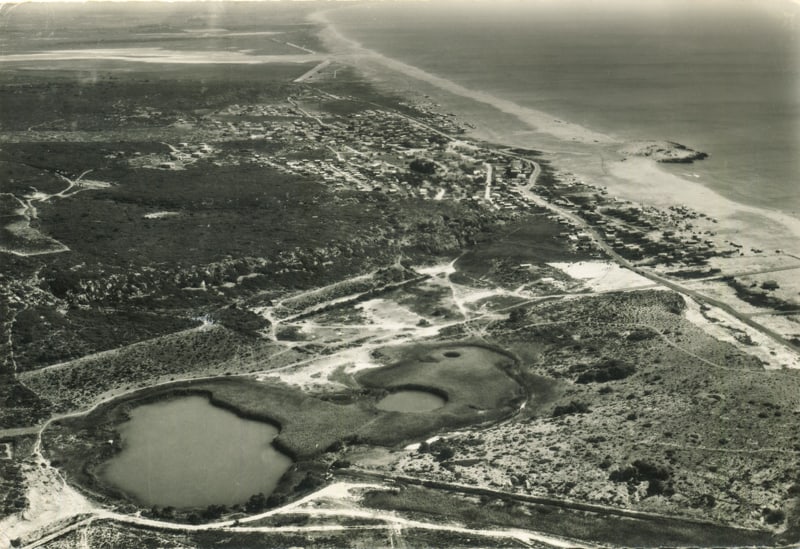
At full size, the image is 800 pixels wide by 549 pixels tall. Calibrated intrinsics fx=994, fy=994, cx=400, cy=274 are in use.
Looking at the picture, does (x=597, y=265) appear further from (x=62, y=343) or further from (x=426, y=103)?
(x=426, y=103)

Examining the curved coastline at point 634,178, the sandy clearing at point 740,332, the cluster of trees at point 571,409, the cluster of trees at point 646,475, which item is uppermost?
the curved coastline at point 634,178

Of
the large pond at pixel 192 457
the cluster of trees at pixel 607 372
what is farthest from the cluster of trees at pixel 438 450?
the cluster of trees at pixel 607 372

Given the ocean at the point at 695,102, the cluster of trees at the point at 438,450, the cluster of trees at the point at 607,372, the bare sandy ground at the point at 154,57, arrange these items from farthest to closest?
the bare sandy ground at the point at 154,57
the ocean at the point at 695,102
the cluster of trees at the point at 607,372
the cluster of trees at the point at 438,450

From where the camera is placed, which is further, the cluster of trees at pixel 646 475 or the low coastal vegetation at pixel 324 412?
the low coastal vegetation at pixel 324 412

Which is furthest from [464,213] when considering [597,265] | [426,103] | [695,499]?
[426,103]

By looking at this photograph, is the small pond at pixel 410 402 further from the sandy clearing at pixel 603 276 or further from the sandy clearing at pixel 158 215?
the sandy clearing at pixel 158 215

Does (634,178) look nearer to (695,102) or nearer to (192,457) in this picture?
(695,102)
